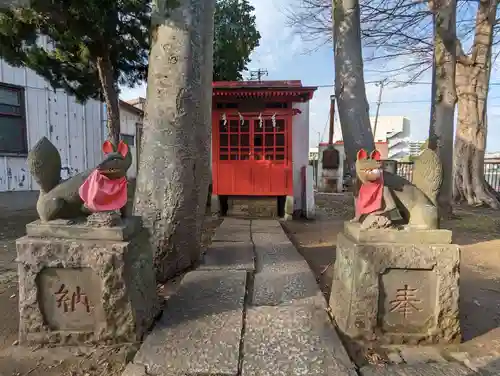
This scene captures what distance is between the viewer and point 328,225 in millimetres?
6941

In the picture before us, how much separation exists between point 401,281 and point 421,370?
0.52m

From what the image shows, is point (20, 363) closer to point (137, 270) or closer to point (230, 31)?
point (137, 270)

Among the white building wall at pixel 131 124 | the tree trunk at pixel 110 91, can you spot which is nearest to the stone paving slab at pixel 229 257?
the tree trunk at pixel 110 91

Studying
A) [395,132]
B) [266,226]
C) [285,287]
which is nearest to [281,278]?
[285,287]

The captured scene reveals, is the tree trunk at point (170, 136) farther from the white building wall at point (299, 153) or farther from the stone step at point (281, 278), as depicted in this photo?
the white building wall at point (299, 153)

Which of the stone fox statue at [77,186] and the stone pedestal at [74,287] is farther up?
the stone fox statue at [77,186]

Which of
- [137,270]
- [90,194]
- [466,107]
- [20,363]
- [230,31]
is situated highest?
[230,31]

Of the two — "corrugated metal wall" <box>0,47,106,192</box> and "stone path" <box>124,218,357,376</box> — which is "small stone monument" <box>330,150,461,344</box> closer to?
"stone path" <box>124,218,357,376</box>

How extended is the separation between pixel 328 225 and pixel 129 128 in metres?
12.0

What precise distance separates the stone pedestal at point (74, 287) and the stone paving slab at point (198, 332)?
0.23 m

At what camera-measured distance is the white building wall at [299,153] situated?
7.69 meters

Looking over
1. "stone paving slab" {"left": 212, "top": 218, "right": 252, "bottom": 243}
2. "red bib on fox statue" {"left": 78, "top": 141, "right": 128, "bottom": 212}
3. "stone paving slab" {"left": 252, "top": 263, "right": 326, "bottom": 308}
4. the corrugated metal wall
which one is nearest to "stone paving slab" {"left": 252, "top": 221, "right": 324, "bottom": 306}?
"stone paving slab" {"left": 252, "top": 263, "right": 326, "bottom": 308}

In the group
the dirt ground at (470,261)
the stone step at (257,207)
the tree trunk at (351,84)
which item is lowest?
the dirt ground at (470,261)

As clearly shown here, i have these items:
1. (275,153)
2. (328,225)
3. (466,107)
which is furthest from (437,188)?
(466,107)
